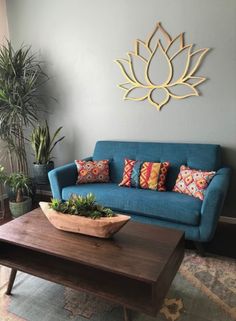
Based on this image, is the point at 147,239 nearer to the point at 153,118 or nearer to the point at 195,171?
the point at 195,171

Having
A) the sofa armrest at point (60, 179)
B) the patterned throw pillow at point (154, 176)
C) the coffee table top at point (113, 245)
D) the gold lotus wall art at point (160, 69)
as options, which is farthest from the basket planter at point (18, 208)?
the gold lotus wall art at point (160, 69)

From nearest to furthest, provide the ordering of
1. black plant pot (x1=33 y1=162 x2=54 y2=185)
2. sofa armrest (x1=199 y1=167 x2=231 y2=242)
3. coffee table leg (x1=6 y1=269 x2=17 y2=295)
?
1. coffee table leg (x1=6 y1=269 x2=17 y2=295)
2. sofa armrest (x1=199 y1=167 x2=231 y2=242)
3. black plant pot (x1=33 y1=162 x2=54 y2=185)

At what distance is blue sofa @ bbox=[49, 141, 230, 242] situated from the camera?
7.05 feet

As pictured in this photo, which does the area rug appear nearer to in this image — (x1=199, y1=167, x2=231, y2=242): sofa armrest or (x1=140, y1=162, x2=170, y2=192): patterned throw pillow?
(x1=199, y1=167, x2=231, y2=242): sofa armrest

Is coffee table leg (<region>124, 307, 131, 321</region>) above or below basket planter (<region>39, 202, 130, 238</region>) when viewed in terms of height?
below

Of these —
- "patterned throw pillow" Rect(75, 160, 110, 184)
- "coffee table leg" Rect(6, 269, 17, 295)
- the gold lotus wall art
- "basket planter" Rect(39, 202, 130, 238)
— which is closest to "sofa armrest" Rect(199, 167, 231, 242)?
"basket planter" Rect(39, 202, 130, 238)

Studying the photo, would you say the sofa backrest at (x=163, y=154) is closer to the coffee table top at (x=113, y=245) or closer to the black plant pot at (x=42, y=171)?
the black plant pot at (x=42, y=171)

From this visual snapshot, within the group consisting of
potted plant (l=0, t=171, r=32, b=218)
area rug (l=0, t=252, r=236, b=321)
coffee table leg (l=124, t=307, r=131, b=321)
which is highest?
potted plant (l=0, t=171, r=32, b=218)

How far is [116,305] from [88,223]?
575mm

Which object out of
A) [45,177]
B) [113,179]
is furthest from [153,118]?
[45,177]

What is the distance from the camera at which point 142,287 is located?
148 cm

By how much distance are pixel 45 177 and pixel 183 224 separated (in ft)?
6.11

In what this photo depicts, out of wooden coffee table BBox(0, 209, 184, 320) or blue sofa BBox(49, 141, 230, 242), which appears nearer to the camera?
wooden coffee table BBox(0, 209, 184, 320)

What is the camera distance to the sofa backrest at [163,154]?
2650 mm
